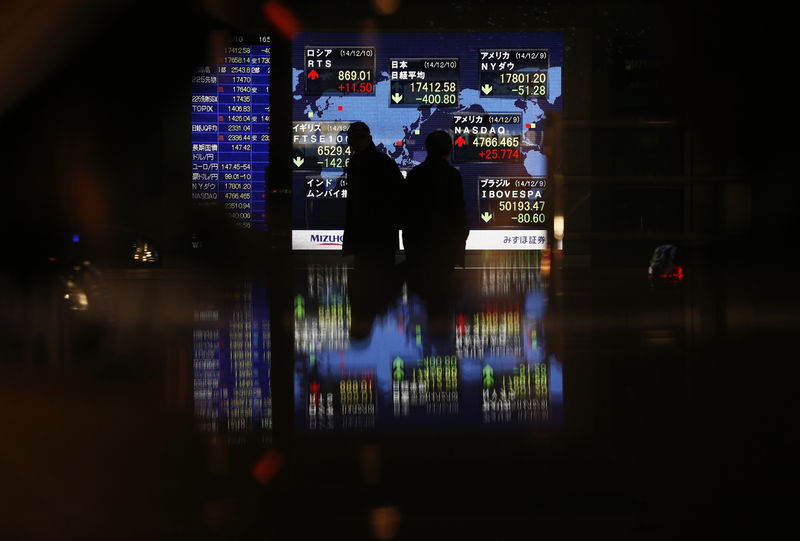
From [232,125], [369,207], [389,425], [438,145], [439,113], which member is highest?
[232,125]

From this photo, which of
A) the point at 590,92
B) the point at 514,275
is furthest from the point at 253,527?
the point at 514,275

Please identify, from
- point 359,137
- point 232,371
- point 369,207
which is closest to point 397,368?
point 232,371

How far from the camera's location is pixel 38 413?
621 cm

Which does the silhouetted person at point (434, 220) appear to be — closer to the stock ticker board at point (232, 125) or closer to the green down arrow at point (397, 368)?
the green down arrow at point (397, 368)

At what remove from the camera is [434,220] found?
11.1m

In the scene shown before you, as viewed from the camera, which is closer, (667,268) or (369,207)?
(369,207)

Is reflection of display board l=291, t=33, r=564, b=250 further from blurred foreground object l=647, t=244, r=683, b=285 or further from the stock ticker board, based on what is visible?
blurred foreground object l=647, t=244, r=683, b=285

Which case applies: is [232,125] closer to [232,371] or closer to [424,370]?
[232,371]

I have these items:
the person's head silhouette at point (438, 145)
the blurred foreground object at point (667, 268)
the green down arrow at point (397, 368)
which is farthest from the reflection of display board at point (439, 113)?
the green down arrow at point (397, 368)

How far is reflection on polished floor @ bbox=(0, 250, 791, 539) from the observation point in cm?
408

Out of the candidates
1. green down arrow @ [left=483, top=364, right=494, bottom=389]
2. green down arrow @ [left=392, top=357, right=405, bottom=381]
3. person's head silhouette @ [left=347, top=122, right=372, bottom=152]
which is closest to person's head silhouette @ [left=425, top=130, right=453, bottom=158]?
person's head silhouette @ [left=347, top=122, right=372, bottom=152]

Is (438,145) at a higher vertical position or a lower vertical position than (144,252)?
higher

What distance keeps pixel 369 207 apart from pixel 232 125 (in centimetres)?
1150

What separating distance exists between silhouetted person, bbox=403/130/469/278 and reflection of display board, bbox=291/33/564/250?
27.1 feet
